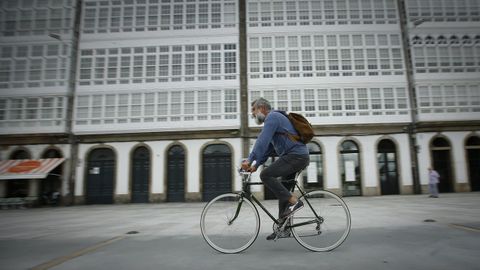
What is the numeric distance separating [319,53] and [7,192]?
965 inches

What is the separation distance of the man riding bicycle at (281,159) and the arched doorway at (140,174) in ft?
61.3

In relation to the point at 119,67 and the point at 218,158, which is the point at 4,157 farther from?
the point at 218,158

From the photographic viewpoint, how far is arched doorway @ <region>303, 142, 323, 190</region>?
2077cm

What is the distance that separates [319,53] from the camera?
73.1ft

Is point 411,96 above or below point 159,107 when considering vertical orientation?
above

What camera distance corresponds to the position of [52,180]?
21438 mm

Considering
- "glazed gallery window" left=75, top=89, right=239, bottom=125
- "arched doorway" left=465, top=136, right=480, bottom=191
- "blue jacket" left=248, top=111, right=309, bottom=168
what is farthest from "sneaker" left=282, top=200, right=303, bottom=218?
"arched doorway" left=465, top=136, right=480, bottom=191

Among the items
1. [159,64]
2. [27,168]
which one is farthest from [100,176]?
[159,64]

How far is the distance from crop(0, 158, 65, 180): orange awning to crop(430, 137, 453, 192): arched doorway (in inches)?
1034

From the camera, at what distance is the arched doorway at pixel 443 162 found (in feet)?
68.8

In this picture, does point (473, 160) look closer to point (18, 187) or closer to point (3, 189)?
point (18, 187)

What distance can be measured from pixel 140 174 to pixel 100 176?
114 inches

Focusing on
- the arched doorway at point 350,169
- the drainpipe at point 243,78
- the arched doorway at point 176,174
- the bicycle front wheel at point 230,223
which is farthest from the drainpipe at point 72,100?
the bicycle front wheel at point 230,223

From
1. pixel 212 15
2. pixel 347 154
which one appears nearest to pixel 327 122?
pixel 347 154
